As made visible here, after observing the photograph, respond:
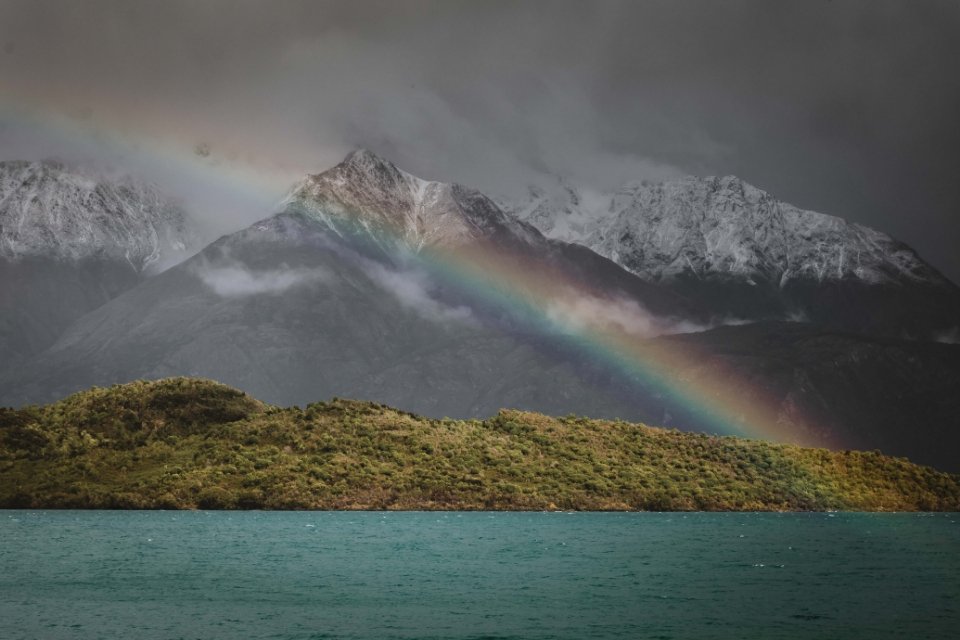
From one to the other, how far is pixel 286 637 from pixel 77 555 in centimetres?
5673

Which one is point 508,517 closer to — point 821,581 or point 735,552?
point 735,552

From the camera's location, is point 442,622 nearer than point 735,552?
Yes

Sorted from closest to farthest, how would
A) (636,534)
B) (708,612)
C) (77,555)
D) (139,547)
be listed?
(708,612) < (77,555) < (139,547) < (636,534)

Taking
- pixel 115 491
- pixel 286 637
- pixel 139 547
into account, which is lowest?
pixel 286 637

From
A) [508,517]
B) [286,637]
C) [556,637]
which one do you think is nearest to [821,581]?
[556,637]

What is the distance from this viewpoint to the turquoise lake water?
69500 mm

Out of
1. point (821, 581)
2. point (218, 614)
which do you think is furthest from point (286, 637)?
point (821, 581)

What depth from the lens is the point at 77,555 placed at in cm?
11144

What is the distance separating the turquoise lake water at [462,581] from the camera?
69.5 metres

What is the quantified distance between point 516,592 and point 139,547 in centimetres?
5479

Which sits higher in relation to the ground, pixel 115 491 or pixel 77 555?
pixel 115 491

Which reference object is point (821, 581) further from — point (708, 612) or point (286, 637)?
point (286, 637)

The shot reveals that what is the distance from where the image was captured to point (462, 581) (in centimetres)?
9369

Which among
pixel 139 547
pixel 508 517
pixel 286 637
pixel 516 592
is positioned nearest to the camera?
pixel 286 637
